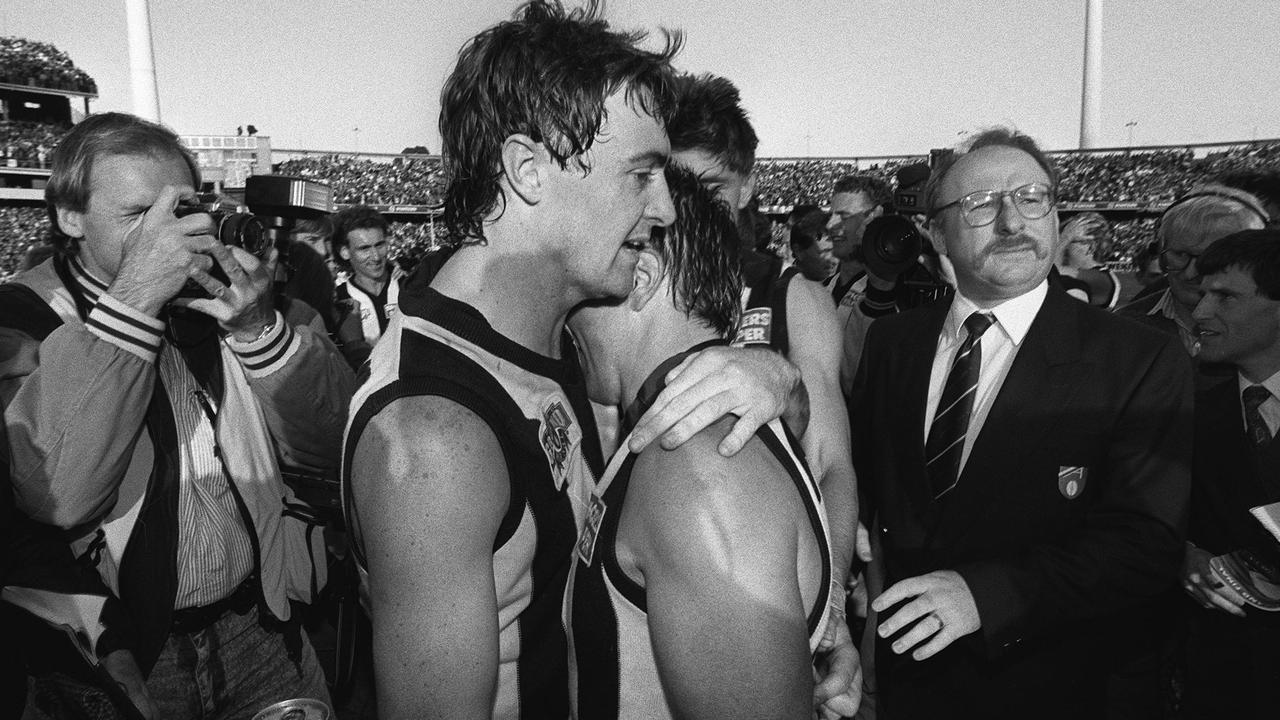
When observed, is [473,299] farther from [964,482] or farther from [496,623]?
Result: [964,482]

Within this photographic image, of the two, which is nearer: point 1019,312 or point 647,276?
point 647,276

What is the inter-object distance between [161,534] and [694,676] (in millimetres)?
1517

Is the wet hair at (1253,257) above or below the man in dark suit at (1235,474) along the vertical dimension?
above

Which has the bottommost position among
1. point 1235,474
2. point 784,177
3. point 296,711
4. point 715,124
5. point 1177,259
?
point 296,711

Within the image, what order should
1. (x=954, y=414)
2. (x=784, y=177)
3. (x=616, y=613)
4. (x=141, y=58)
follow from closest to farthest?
(x=616, y=613) → (x=954, y=414) → (x=141, y=58) → (x=784, y=177)

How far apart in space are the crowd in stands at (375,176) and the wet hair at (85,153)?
1467 inches

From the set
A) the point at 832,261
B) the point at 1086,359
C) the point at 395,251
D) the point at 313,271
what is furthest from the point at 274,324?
the point at 395,251

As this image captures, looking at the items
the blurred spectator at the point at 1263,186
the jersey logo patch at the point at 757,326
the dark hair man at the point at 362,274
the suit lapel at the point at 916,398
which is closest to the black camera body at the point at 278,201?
the jersey logo patch at the point at 757,326

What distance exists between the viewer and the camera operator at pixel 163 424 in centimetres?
188

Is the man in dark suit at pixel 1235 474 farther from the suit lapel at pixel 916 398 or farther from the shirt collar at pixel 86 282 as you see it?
the shirt collar at pixel 86 282

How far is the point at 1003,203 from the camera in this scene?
2.57m

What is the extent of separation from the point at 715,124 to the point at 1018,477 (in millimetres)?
1502

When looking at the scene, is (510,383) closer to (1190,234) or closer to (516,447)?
(516,447)

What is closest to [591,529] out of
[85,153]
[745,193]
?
[85,153]
